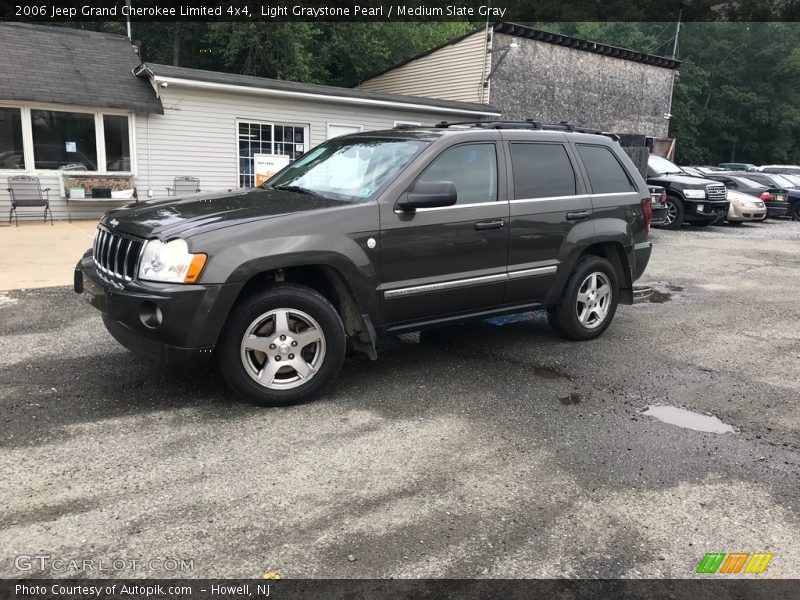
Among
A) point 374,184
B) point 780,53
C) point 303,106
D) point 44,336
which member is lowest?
point 44,336

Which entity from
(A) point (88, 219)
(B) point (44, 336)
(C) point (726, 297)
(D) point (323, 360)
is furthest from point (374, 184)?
(A) point (88, 219)

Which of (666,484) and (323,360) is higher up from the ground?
(323,360)

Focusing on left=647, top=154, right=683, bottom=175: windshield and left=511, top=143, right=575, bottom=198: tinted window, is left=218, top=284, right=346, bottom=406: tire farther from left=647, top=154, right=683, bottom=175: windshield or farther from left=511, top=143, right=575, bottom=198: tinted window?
left=647, top=154, right=683, bottom=175: windshield

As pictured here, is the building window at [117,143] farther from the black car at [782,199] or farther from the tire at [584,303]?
the black car at [782,199]

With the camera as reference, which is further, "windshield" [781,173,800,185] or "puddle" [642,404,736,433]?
"windshield" [781,173,800,185]

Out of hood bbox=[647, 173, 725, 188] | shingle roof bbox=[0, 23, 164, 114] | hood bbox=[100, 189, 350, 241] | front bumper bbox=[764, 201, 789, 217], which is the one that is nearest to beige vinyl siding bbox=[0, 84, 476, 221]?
shingle roof bbox=[0, 23, 164, 114]

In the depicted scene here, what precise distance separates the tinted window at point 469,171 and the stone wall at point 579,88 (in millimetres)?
17052

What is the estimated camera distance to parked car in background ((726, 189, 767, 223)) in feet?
57.9

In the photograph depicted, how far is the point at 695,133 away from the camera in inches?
1934

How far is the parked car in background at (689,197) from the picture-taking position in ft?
51.1

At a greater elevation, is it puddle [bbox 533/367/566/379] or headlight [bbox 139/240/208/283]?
headlight [bbox 139/240/208/283]

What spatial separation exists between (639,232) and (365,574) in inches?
186

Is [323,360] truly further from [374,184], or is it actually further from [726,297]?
[726,297]

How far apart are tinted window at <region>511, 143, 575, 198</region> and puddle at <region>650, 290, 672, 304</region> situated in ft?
10.2
